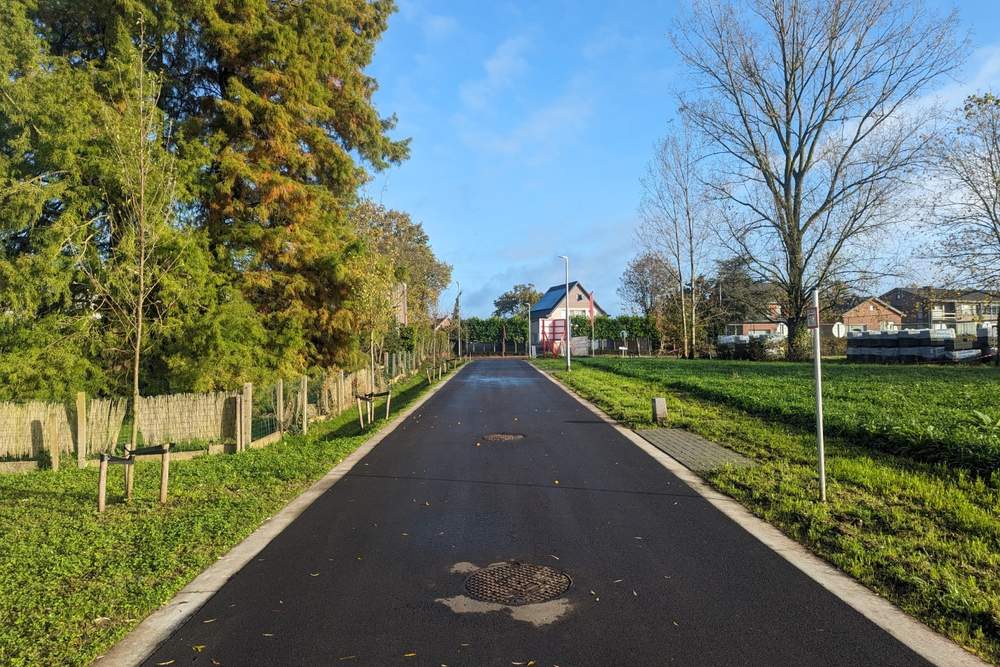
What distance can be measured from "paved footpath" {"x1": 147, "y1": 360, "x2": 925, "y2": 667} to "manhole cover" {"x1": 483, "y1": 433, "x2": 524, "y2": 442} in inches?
123

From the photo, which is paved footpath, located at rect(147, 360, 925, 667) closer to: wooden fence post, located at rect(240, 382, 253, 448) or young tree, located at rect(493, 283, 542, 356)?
wooden fence post, located at rect(240, 382, 253, 448)

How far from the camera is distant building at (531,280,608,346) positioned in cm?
7194

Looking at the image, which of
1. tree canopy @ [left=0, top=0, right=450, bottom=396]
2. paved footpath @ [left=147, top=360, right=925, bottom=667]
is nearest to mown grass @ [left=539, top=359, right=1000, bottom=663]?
paved footpath @ [left=147, top=360, right=925, bottom=667]

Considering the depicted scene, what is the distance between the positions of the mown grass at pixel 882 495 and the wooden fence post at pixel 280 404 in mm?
6954

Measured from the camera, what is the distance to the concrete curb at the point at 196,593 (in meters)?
3.67

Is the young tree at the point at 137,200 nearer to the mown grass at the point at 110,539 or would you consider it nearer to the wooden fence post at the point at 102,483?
the wooden fence post at the point at 102,483

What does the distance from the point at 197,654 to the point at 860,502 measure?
600 centimetres

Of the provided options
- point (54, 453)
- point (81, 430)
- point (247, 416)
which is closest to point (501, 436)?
point (247, 416)

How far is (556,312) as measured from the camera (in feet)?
254

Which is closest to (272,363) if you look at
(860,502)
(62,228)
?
(62,228)

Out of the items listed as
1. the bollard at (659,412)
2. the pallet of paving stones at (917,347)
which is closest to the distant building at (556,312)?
the pallet of paving stones at (917,347)

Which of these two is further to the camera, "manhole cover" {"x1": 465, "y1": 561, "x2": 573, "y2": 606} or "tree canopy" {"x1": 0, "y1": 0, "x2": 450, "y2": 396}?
"tree canopy" {"x1": 0, "y1": 0, "x2": 450, "y2": 396}

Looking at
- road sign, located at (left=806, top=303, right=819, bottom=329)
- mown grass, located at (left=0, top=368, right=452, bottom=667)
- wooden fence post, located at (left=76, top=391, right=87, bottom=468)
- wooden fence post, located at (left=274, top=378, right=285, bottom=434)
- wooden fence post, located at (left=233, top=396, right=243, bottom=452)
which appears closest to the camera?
mown grass, located at (left=0, top=368, right=452, bottom=667)

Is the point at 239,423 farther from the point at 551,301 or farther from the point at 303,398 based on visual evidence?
the point at 551,301
